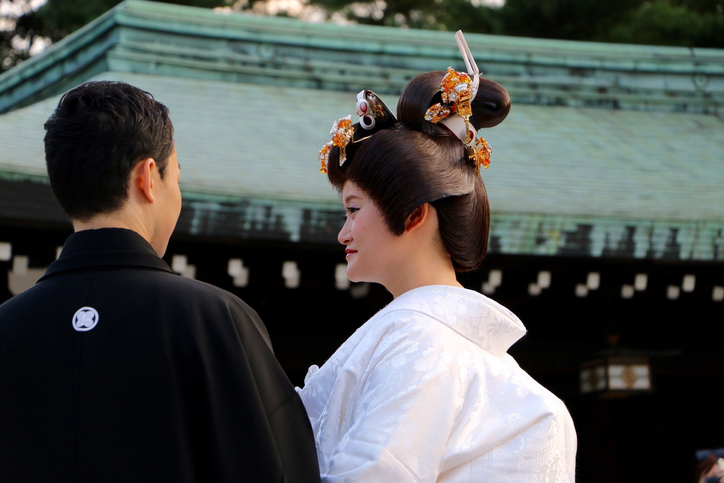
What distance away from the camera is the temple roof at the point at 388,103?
3.95m

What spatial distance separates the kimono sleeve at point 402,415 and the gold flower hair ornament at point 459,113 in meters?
→ 0.47

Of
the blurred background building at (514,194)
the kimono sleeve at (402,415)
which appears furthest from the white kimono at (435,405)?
the blurred background building at (514,194)

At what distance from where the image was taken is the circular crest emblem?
1.53 metres

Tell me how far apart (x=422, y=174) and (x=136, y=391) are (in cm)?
74

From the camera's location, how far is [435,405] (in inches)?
65.5

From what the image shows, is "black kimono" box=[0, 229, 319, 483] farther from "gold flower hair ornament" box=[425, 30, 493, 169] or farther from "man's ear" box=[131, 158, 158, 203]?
"gold flower hair ornament" box=[425, 30, 493, 169]

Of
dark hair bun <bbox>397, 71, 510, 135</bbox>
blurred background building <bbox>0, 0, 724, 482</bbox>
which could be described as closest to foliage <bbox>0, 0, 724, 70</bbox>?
blurred background building <bbox>0, 0, 724, 482</bbox>

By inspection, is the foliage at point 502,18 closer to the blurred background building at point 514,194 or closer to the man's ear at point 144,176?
the blurred background building at point 514,194

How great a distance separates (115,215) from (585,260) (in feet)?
9.63

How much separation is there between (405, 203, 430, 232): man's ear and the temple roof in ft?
6.23

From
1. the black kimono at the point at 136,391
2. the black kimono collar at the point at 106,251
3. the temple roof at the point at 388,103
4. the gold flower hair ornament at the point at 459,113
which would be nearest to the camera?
the black kimono at the point at 136,391

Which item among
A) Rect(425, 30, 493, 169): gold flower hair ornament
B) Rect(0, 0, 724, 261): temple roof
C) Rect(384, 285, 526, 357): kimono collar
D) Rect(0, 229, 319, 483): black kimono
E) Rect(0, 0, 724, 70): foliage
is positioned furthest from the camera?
Rect(0, 0, 724, 70): foliage

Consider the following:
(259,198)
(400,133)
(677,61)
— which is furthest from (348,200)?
(677,61)

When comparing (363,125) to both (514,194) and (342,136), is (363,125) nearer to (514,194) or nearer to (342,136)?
(342,136)
